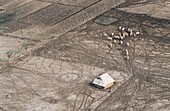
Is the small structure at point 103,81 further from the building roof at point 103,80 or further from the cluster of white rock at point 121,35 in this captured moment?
the cluster of white rock at point 121,35

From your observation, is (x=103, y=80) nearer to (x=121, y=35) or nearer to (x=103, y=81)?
(x=103, y=81)

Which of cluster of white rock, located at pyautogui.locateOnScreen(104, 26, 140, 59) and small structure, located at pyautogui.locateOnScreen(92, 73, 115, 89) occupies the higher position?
cluster of white rock, located at pyautogui.locateOnScreen(104, 26, 140, 59)

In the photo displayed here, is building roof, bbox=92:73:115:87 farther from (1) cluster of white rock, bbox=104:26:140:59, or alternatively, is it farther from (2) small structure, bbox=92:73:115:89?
(1) cluster of white rock, bbox=104:26:140:59

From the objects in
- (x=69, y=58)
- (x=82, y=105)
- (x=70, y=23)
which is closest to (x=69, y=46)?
(x=69, y=58)

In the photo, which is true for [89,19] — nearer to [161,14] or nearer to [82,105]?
[161,14]

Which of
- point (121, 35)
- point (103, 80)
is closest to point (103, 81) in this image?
point (103, 80)

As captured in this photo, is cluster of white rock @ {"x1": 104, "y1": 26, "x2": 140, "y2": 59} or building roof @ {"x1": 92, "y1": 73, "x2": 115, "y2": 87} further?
cluster of white rock @ {"x1": 104, "y1": 26, "x2": 140, "y2": 59}

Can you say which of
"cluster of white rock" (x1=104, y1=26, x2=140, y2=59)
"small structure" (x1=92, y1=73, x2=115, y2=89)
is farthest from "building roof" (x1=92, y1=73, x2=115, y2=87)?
"cluster of white rock" (x1=104, y1=26, x2=140, y2=59)
